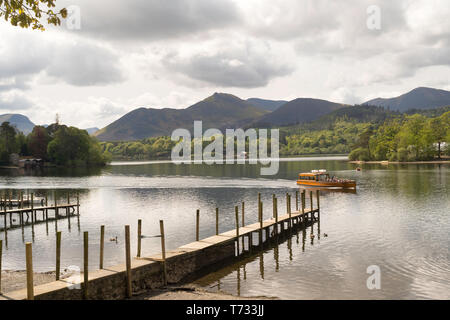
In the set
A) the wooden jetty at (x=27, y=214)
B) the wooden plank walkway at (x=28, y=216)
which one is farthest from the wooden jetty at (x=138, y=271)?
the wooden plank walkway at (x=28, y=216)

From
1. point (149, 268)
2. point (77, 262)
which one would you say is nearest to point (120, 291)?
point (149, 268)

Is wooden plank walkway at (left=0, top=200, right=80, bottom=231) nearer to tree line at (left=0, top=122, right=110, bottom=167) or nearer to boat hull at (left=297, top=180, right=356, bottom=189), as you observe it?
boat hull at (left=297, top=180, right=356, bottom=189)

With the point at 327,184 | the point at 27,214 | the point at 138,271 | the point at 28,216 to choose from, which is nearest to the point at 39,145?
the point at 28,216

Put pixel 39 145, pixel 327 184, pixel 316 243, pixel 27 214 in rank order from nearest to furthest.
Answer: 1. pixel 316 243
2. pixel 27 214
3. pixel 327 184
4. pixel 39 145

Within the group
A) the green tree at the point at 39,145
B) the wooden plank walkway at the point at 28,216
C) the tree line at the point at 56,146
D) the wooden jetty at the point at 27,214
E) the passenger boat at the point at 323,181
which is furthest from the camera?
the green tree at the point at 39,145

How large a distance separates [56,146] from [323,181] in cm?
13611

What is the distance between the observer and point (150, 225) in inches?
1881

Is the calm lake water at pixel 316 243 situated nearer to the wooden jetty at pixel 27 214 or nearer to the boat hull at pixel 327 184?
the wooden jetty at pixel 27 214

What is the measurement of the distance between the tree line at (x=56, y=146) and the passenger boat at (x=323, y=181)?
408 ft

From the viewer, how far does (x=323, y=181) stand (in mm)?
87812

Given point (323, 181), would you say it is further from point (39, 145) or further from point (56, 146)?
point (39, 145)

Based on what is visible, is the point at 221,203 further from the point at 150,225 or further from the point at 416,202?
the point at 416,202

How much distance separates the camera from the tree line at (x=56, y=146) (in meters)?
180
